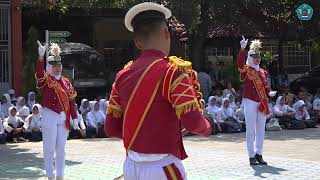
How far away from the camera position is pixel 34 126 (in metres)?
15.1

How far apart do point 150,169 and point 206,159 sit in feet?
25.0

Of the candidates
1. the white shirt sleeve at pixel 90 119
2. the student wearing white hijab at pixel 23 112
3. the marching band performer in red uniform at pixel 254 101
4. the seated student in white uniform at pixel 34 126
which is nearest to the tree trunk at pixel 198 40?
the white shirt sleeve at pixel 90 119

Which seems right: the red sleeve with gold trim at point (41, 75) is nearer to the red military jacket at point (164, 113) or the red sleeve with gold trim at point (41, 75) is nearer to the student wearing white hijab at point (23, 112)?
the red military jacket at point (164, 113)

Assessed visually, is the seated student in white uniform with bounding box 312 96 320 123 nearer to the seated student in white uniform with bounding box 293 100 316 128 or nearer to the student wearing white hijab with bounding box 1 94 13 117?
the seated student in white uniform with bounding box 293 100 316 128

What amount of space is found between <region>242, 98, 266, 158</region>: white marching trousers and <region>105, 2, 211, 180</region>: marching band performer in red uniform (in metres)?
6.62

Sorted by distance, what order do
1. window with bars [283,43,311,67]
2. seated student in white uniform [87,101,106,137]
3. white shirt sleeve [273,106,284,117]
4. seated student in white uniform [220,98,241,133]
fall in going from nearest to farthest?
1. seated student in white uniform [87,101,106,137]
2. seated student in white uniform [220,98,241,133]
3. white shirt sleeve [273,106,284,117]
4. window with bars [283,43,311,67]

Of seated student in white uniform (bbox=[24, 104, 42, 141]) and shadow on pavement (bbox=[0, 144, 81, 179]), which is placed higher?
seated student in white uniform (bbox=[24, 104, 42, 141])

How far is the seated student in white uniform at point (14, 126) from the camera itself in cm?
1490

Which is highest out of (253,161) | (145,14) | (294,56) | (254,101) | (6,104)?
(294,56)

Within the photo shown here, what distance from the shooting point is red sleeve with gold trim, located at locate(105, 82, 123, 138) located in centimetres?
413

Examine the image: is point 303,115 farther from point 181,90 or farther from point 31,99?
point 181,90

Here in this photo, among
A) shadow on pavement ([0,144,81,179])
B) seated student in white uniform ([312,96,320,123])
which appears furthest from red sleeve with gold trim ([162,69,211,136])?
seated student in white uniform ([312,96,320,123])

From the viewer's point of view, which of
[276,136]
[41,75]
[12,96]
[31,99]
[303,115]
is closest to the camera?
[41,75]

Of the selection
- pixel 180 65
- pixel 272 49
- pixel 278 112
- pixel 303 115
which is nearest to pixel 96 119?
pixel 278 112
